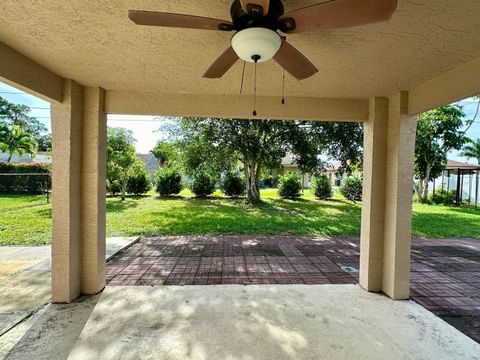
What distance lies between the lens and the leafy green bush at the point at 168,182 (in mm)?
12742

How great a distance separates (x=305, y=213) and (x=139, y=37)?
8.00m

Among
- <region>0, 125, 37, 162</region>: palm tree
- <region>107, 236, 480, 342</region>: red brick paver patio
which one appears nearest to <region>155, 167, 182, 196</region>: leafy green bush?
<region>0, 125, 37, 162</region>: palm tree

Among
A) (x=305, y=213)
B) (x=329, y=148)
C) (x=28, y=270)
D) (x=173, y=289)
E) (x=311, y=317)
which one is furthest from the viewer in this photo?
(x=305, y=213)

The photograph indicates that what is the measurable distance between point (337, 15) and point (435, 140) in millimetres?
13987

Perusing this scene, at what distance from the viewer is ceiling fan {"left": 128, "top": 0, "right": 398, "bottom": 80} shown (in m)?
1.16

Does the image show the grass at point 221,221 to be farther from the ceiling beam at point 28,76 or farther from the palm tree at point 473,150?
the palm tree at point 473,150

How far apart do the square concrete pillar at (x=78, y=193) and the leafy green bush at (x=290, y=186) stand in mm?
10648

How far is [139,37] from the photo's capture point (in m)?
1.91

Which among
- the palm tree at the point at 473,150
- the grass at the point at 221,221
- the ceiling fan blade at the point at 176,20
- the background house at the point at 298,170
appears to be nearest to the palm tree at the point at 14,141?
the grass at the point at 221,221

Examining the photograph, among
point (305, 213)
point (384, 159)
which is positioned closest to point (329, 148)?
point (305, 213)

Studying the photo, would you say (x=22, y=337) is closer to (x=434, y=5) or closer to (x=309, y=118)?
(x=309, y=118)

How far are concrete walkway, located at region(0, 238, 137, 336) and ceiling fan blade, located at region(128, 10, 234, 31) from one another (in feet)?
9.50

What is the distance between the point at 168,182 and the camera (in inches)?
501

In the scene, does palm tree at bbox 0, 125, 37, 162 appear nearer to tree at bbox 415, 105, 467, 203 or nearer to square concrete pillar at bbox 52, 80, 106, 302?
square concrete pillar at bbox 52, 80, 106, 302
